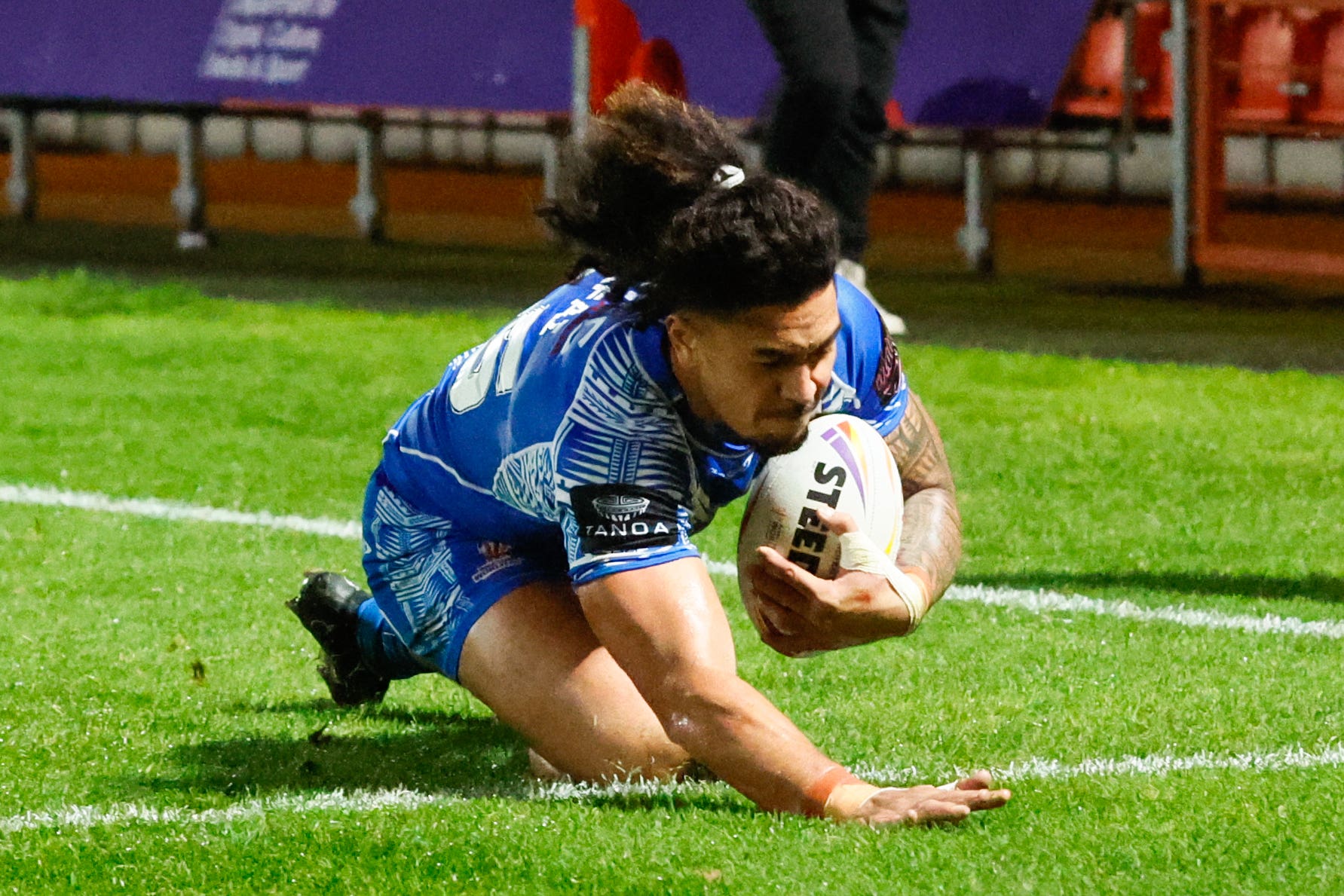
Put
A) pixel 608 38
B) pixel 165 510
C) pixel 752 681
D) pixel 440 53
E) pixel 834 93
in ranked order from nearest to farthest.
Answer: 1. pixel 752 681
2. pixel 165 510
3. pixel 834 93
4. pixel 608 38
5. pixel 440 53

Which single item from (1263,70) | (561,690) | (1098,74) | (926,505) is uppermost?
(1263,70)

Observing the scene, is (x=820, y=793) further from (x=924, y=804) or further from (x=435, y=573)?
(x=435, y=573)

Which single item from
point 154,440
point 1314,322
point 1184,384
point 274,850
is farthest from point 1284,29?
point 274,850

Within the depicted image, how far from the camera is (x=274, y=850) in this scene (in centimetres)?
363

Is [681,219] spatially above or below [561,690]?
above

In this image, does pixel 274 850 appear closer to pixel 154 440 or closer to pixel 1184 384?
pixel 154 440

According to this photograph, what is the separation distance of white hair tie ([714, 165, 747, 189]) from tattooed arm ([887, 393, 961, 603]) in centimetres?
76

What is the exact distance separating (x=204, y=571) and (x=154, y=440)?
2.14 meters

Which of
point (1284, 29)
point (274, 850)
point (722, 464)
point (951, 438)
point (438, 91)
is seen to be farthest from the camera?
point (438, 91)

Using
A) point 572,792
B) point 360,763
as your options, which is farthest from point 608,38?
point 572,792

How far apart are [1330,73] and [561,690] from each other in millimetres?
8182

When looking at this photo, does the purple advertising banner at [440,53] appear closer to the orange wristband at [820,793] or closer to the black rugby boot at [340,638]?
the black rugby boot at [340,638]

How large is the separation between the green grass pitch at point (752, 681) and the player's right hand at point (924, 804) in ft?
0.12

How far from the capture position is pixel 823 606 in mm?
3832
